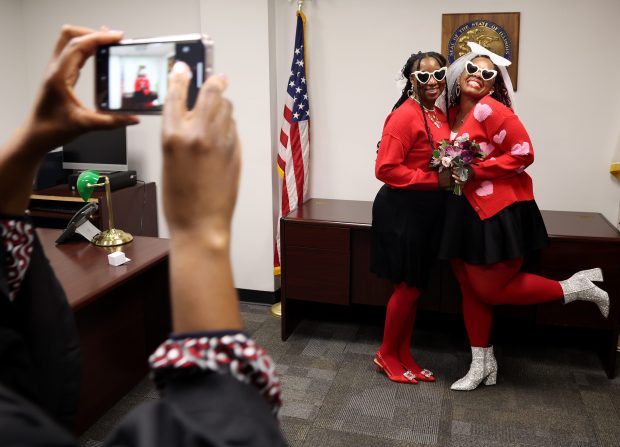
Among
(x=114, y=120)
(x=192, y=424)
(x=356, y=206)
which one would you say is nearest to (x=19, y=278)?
(x=114, y=120)

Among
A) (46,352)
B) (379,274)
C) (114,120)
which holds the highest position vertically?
(114,120)

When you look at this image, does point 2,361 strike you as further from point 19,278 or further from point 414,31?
point 414,31

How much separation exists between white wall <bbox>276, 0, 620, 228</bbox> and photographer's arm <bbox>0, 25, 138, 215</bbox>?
3186mm

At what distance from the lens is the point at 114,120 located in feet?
2.20

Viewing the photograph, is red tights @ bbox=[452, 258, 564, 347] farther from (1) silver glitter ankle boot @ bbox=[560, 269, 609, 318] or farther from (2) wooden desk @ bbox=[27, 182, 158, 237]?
(2) wooden desk @ bbox=[27, 182, 158, 237]

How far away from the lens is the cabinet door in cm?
335

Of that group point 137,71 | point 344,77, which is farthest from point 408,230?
point 137,71

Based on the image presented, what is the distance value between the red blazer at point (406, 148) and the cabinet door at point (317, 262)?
61 cm

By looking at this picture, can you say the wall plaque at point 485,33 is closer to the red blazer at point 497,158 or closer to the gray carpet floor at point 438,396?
the red blazer at point 497,158

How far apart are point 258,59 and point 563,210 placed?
2132mm

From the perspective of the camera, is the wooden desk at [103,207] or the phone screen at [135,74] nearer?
the phone screen at [135,74]

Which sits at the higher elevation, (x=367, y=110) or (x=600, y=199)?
(x=367, y=110)

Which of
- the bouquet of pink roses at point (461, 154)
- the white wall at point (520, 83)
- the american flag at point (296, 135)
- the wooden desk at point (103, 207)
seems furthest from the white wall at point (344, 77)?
the bouquet of pink roses at point (461, 154)

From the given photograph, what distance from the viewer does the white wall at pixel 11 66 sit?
14.3ft
